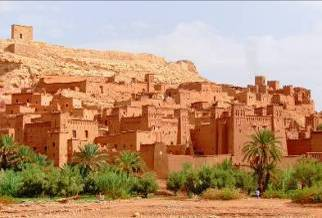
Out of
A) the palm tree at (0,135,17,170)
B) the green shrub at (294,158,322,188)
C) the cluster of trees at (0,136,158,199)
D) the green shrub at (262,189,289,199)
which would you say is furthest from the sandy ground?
the palm tree at (0,135,17,170)

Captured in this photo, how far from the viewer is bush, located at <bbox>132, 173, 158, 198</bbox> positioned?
47781 mm

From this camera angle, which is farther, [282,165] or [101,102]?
[101,102]

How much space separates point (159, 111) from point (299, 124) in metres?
12.9

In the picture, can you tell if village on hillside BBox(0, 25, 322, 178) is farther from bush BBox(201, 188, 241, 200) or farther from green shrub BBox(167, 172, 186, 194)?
bush BBox(201, 188, 241, 200)

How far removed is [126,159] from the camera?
165 ft

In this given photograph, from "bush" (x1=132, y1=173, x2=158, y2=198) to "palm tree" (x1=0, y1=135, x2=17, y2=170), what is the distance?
8596 millimetres

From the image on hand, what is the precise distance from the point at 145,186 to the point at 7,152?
9.47m

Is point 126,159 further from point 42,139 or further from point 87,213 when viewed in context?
point 87,213

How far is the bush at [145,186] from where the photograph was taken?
47.8 meters

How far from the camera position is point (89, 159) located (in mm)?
51344

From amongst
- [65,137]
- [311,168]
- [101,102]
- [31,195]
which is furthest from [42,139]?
[311,168]

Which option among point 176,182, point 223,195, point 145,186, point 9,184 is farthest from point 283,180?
point 9,184

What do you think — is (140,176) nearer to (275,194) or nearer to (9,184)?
(9,184)

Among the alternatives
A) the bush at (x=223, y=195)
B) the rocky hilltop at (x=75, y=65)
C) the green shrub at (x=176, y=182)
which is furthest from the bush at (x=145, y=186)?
the rocky hilltop at (x=75, y=65)
